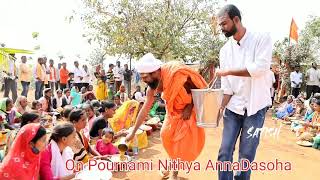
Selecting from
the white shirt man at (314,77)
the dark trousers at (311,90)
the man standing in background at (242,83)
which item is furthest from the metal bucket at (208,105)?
the dark trousers at (311,90)

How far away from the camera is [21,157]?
3.16 metres

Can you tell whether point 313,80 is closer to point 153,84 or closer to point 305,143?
point 305,143

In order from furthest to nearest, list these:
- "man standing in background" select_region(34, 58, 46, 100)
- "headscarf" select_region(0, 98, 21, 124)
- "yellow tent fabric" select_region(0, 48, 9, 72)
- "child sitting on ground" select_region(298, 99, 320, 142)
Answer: "man standing in background" select_region(34, 58, 46, 100) < "yellow tent fabric" select_region(0, 48, 9, 72) < "child sitting on ground" select_region(298, 99, 320, 142) < "headscarf" select_region(0, 98, 21, 124)

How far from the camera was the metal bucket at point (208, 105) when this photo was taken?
3248 millimetres

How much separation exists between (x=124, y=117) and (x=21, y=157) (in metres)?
3.82

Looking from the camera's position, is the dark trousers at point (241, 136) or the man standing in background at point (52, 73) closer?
the dark trousers at point (241, 136)

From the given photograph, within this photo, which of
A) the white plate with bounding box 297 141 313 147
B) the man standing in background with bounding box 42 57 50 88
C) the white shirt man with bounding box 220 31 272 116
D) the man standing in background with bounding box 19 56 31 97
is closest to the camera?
the white shirt man with bounding box 220 31 272 116

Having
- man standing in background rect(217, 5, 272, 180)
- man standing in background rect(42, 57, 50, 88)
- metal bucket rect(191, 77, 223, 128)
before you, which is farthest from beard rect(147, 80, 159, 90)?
man standing in background rect(42, 57, 50, 88)

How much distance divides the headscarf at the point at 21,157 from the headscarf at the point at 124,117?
11.5 feet

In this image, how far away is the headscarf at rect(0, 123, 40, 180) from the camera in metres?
3.13

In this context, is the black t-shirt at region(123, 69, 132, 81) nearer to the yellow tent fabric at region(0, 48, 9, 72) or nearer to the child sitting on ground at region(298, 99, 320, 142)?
the yellow tent fabric at region(0, 48, 9, 72)

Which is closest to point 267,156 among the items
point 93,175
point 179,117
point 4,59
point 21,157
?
point 179,117

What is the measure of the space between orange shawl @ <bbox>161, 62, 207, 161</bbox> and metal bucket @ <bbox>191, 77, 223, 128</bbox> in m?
0.53

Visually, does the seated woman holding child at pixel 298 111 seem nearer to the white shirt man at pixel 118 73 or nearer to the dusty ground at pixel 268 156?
the dusty ground at pixel 268 156
